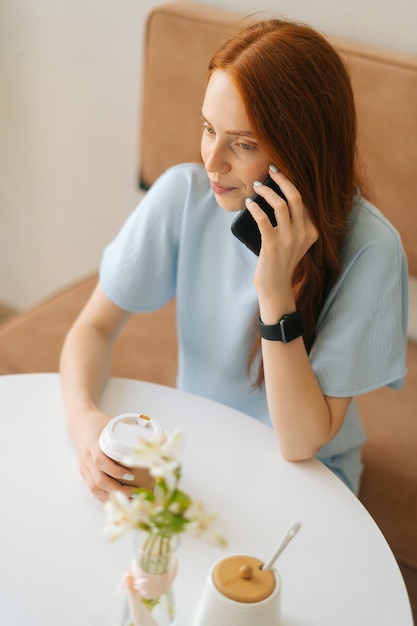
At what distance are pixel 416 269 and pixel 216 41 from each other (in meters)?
0.68

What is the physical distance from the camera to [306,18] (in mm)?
1794

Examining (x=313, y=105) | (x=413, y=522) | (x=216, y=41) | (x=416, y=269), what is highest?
Answer: (x=313, y=105)

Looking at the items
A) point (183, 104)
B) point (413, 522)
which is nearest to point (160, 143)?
point (183, 104)

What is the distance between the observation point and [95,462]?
0.98 metres

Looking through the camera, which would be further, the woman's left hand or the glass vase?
the woman's left hand

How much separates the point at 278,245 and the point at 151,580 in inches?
20.5

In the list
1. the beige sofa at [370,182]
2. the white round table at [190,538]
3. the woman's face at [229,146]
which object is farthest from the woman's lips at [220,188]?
the beige sofa at [370,182]

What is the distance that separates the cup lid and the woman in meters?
0.04

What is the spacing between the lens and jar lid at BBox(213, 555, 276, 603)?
77cm

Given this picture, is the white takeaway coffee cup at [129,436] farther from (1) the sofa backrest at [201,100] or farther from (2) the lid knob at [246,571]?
(1) the sofa backrest at [201,100]

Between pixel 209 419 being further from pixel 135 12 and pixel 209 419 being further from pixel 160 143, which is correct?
pixel 135 12

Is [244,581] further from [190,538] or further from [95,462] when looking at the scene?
[95,462]

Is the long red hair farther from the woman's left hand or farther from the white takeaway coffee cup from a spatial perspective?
the white takeaway coffee cup

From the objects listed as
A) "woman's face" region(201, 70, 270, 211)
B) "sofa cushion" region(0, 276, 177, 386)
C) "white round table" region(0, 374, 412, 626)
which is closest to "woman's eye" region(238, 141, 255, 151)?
"woman's face" region(201, 70, 270, 211)
